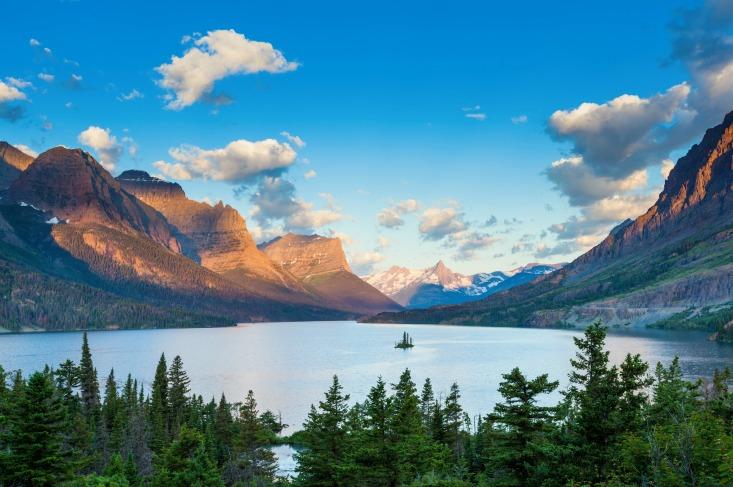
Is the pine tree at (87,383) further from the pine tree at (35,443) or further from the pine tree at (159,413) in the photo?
the pine tree at (35,443)

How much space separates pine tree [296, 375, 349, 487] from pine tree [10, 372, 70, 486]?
52.1ft

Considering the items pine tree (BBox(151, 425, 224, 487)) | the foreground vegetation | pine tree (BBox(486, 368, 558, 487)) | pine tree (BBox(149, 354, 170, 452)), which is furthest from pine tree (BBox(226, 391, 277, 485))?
pine tree (BBox(486, 368, 558, 487))

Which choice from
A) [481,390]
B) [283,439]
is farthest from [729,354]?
A: [283,439]

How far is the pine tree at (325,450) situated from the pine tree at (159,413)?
41.8 m

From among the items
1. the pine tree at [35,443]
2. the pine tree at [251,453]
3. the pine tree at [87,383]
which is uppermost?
the pine tree at [35,443]

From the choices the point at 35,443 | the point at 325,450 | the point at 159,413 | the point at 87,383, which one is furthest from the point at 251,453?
the point at 35,443

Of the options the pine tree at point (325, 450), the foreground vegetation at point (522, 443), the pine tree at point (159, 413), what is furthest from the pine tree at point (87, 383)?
the pine tree at point (325, 450)

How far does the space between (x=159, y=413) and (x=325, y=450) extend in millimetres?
58687

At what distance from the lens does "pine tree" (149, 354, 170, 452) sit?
266 ft

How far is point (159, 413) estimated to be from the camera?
91.4m

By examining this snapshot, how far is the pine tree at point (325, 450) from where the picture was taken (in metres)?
40.6

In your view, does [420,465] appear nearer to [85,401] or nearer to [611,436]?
[611,436]

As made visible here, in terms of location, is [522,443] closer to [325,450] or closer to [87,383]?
[325,450]

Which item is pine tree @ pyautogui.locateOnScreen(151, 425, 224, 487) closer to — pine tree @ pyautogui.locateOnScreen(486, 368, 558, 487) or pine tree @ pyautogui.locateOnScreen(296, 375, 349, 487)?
pine tree @ pyautogui.locateOnScreen(296, 375, 349, 487)
